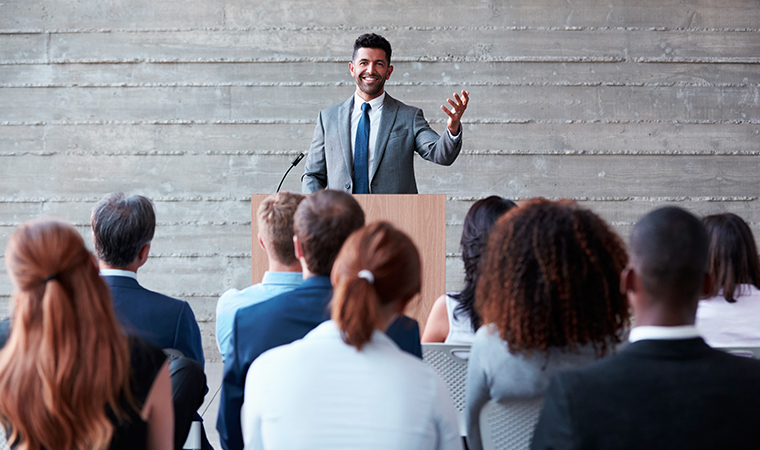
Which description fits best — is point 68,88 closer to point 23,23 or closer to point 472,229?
point 23,23

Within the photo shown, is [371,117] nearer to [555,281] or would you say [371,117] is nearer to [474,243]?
[474,243]

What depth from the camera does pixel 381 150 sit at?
2889 millimetres

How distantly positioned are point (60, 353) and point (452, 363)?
0.79 m

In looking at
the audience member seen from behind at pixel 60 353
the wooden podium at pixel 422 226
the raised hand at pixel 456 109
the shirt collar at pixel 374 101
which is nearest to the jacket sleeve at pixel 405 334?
the audience member seen from behind at pixel 60 353

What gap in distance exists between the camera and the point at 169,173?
4277 mm

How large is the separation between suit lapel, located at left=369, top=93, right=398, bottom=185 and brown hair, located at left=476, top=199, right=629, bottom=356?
1.69m

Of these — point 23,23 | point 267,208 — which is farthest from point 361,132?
point 23,23

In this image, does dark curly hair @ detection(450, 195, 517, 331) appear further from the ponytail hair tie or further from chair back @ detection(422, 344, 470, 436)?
the ponytail hair tie

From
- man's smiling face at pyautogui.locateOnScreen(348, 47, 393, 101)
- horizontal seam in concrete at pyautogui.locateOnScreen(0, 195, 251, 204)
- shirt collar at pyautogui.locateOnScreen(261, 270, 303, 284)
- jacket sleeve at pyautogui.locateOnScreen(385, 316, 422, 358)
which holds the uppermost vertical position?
man's smiling face at pyautogui.locateOnScreen(348, 47, 393, 101)

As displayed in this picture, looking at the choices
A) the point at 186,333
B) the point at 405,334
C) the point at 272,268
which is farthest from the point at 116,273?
the point at 405,334

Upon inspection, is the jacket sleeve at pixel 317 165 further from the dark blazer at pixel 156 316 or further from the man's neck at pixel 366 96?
the dark blazer at pixel 156 316

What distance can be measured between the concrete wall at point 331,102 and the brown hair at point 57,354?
3.20m

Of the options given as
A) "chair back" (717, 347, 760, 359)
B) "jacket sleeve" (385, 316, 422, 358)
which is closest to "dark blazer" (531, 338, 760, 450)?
"jacket sleeve" (385, 316, 422, 358)

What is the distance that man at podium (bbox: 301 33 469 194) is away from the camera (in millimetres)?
2891
